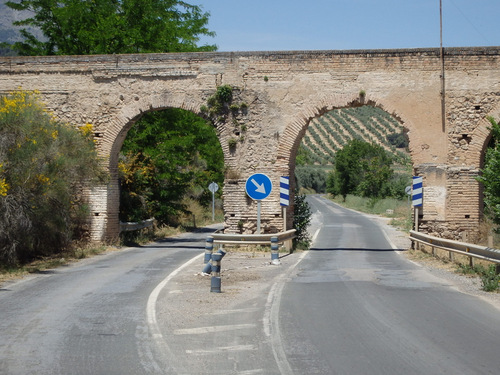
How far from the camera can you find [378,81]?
21531mm

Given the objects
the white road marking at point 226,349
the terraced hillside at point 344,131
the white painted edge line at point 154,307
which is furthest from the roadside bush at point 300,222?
the terraced hillside at point 344,131

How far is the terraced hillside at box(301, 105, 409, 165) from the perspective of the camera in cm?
14000

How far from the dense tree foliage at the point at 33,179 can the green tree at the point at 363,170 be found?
63.0 m

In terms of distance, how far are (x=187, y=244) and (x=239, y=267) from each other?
901 cm

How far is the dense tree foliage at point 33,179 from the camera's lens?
52.9 ft

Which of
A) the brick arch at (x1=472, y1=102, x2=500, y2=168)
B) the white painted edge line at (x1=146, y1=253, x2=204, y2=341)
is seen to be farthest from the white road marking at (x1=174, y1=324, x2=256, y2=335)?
the brick arch at (x1=472, y1=102, x2=500, y2=168)

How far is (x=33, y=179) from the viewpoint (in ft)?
56.3

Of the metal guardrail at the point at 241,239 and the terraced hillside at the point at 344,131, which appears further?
the terraced hillside at the point at 344,131

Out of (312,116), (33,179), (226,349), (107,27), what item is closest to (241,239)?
(312,116)

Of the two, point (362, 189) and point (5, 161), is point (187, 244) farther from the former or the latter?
point (362, 189)

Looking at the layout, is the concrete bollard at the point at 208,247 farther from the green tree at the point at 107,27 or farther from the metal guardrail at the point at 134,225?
the green tree at the point at 107,27

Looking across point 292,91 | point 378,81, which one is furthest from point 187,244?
point 378,81

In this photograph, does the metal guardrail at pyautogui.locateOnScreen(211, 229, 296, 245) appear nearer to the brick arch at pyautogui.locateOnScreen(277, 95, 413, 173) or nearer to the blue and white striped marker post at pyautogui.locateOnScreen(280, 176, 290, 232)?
the blue and white striped marker post at pyautogui.locateOnScreen(280, 176, 290, 232)

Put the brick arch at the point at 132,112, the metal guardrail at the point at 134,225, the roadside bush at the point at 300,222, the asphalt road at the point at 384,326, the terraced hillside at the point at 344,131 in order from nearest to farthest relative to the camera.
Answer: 1. the asphalt road at the point at 384,326
2. the brick arch at the point at 132,112
3. the roadside bush at the point at 300,222
4. the metal guardrail at the point at 134,225
5. the terraced hillside at the point at 344,131
